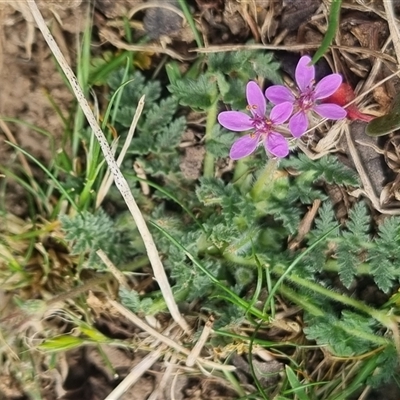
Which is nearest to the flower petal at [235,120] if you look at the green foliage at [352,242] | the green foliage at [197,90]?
the green foliage at [197,90]

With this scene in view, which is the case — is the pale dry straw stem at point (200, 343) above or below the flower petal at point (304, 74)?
below

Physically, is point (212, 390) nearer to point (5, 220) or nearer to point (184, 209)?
point (184, 209)

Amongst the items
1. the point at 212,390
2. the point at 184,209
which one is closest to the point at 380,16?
the point at 184,209

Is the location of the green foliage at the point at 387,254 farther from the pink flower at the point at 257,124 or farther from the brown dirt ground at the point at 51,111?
the brown dirt ground at the point at 51,111

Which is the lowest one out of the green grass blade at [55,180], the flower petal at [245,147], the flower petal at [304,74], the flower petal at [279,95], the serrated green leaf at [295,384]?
the serrated green leaf at [295,384]

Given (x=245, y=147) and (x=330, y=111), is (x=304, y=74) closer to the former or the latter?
(x=330, y=111)

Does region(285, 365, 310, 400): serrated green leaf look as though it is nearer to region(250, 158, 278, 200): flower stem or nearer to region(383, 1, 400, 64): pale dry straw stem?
region(250, 158, 278, 200): flower stem

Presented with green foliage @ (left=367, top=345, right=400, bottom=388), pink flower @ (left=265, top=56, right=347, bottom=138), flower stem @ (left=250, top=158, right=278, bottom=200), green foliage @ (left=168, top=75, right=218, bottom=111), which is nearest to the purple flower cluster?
pink flower @ (left=265, top=56, right=347, bottom=138)

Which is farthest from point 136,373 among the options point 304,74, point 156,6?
point 156,6
